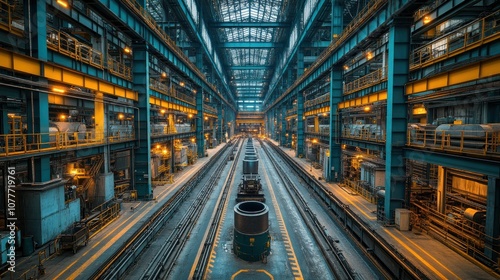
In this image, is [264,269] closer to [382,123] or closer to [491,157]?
[491,157]

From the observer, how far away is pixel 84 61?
11305mm

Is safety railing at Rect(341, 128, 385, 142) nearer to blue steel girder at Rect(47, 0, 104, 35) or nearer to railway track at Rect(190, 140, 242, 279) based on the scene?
railway track at Rect(190, 140, 242, 279)

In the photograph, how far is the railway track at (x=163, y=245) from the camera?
791cm

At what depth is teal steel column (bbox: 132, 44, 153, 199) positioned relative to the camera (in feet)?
50.5

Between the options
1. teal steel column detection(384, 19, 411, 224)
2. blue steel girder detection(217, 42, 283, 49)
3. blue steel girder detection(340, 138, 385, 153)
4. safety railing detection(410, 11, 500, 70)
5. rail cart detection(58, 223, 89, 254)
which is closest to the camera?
safety railing detection(410, 11, 500, 70)

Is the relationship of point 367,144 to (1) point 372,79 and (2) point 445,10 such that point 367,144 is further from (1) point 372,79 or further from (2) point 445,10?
(2) point 445,10

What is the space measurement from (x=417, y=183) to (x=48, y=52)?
62.3 feet

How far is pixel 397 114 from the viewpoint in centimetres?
1149

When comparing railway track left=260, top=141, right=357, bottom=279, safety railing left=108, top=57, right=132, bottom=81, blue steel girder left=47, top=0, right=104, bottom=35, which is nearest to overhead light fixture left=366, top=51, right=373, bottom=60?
railway track left=260, top=141, right=357, bottom=279

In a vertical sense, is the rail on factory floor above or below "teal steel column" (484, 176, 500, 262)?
above

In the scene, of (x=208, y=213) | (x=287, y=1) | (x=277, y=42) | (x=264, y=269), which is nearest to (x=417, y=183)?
(x=264, y=269)

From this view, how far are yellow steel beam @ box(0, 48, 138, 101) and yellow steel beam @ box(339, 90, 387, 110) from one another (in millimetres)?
14657

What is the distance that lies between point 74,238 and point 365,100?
53.1ft

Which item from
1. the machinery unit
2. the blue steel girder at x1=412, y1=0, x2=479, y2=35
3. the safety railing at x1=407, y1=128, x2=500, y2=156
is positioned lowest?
the machinery unit
